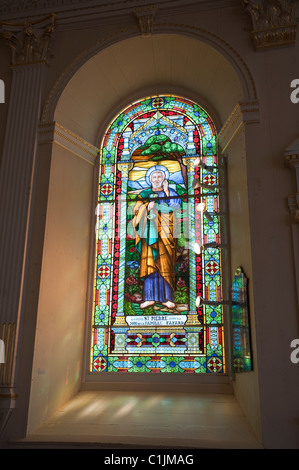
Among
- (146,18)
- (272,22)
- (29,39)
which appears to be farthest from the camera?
(29,39)

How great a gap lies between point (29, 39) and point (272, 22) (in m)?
2.99

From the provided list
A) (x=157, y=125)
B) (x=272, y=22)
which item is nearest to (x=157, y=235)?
(x=157, y=125)

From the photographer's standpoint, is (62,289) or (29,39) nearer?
(62,289)

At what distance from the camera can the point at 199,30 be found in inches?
206

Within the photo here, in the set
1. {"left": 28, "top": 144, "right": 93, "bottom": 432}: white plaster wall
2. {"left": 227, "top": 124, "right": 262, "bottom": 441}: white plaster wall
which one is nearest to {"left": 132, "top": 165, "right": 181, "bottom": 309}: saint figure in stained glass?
{"left": 28, "top": 144, "right": 93, "bottom": 432}: white plaster wall

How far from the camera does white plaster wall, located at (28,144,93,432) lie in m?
Result: 4.60

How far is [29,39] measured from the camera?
5.62 metres

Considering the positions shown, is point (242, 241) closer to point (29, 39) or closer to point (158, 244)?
point (158, 244)

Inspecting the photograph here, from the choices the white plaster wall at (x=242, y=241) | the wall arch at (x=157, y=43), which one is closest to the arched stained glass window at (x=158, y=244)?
the white plaster wall at (x=242, y=241)

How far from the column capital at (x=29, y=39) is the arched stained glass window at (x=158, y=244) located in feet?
4.50

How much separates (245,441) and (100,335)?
223 centimetres

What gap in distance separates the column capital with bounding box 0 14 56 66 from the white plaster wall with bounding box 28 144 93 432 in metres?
1.29

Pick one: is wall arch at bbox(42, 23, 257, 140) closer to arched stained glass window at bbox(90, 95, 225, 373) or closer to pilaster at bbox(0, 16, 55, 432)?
pilaster at bbox(0, 16, 55, 432)

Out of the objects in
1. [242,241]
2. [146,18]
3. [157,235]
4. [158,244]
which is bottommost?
[242,241]
